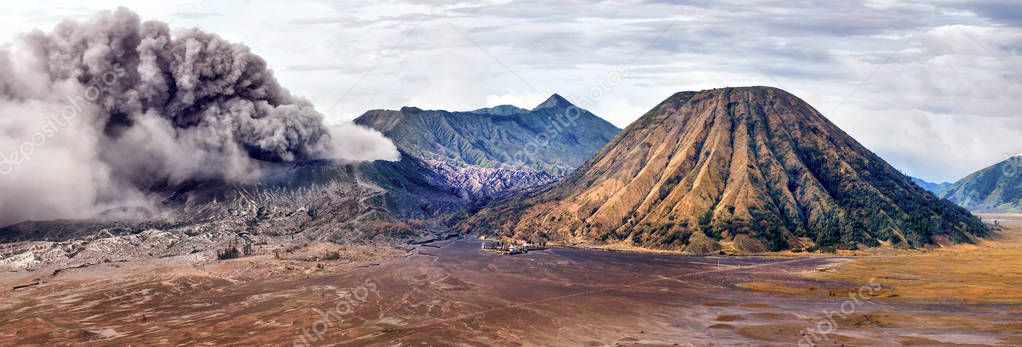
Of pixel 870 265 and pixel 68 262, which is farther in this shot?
pixel 870 265

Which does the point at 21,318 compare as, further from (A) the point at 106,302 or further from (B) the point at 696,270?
(B) the point at 696,270

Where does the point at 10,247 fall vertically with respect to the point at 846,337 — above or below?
above

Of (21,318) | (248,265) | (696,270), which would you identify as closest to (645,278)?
(696,270)

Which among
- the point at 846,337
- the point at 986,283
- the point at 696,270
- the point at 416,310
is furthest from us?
the point at 696,270

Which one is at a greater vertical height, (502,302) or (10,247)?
(10,247)

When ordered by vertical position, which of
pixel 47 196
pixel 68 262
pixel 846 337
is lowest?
pixel 846 337

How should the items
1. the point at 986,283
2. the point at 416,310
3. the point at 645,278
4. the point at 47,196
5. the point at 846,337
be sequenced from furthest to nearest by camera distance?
the point at 47,196 → the point at 645,278 → the point at 986,283 → the point at 416,310 → the point at 846,337

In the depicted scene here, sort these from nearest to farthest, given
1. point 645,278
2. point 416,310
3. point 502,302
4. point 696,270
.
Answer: point 416,310, point 502,302, point 645,278, point 696,270

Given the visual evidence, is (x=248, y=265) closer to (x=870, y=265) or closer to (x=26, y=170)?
(x=26, y=170)

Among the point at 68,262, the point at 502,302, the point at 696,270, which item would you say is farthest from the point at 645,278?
the point at 68,262
